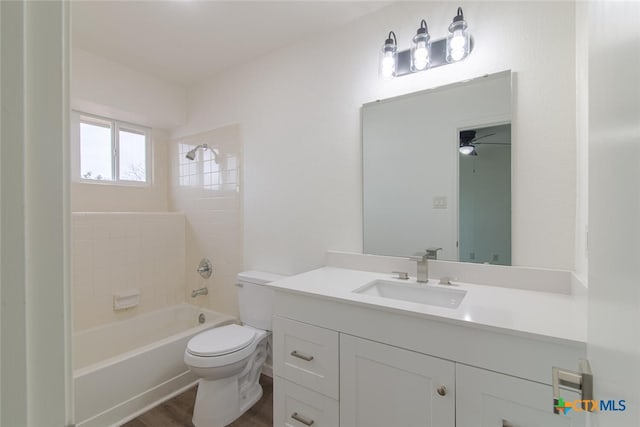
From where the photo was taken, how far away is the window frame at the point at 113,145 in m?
2.37

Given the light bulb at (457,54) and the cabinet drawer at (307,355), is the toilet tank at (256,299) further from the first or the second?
the light bulb at (457,54)

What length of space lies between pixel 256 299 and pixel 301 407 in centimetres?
86

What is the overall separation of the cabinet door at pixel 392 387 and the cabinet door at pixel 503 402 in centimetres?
4

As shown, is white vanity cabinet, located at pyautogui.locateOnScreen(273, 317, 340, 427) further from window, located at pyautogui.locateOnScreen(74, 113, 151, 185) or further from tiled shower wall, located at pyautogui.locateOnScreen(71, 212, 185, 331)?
window, located at pyautogui.locateOnScreen(74, 113, 151, 185)

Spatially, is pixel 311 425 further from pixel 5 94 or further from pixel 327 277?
pixel 5 94

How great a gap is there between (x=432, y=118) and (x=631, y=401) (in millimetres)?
1456

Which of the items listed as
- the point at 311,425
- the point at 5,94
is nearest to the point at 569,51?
the point at 5,94

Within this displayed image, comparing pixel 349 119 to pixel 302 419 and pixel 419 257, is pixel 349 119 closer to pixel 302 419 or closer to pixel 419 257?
pixel 419 257

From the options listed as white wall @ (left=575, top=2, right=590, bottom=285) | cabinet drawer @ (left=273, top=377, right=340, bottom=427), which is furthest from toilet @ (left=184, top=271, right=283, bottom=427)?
white wall @ (left=575, top=2, right=590, bottom=285)

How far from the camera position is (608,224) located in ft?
1.47

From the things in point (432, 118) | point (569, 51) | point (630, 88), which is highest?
point (569, 51)

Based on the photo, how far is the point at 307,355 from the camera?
1.32 m

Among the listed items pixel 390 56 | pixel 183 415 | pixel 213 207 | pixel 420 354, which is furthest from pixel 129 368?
pixel 390 56

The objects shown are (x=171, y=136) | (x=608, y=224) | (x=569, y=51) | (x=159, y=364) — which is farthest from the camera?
(x=171, y=136)
